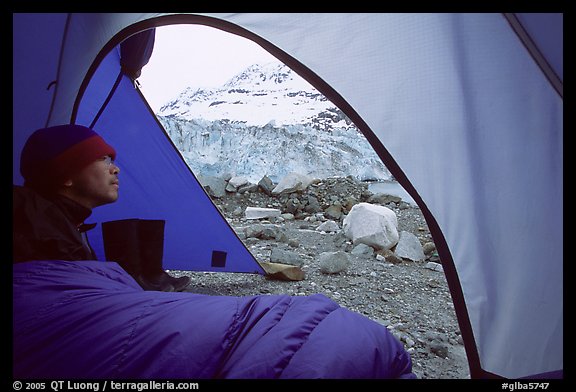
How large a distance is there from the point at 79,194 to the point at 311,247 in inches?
86.0

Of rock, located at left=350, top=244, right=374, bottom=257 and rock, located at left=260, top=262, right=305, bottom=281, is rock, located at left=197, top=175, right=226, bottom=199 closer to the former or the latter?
rock, located at left=350, top=244, right=374, bottom=257

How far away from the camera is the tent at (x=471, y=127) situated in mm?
757

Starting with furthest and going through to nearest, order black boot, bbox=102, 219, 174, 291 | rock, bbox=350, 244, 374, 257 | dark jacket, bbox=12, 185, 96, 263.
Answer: rock, bbox=350, 244, 374, 257, black boot, bbox=102, 219, 174, 291, dark jacket, bbox=12, 185, 96, 263

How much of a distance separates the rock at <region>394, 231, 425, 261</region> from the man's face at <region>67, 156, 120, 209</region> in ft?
7.03

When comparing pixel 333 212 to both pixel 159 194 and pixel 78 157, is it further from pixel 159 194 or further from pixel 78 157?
pixel 78 157

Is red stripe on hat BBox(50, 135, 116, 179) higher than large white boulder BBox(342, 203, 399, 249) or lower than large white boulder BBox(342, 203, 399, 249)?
higher

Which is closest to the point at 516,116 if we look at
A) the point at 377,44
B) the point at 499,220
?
the point at 499,220

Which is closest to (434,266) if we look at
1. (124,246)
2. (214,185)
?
(124,246)

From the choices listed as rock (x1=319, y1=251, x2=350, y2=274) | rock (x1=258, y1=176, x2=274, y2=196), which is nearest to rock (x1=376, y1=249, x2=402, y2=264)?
rock (x1=319, y1=251, x2=350, y2=274)

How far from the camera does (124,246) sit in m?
1.50

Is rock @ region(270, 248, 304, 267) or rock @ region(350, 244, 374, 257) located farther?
rock @ region(350, 244, 374, 257)

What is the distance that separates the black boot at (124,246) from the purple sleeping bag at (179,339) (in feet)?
2.66

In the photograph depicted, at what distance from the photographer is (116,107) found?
5.28ft

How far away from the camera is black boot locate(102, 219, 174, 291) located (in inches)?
58.8
